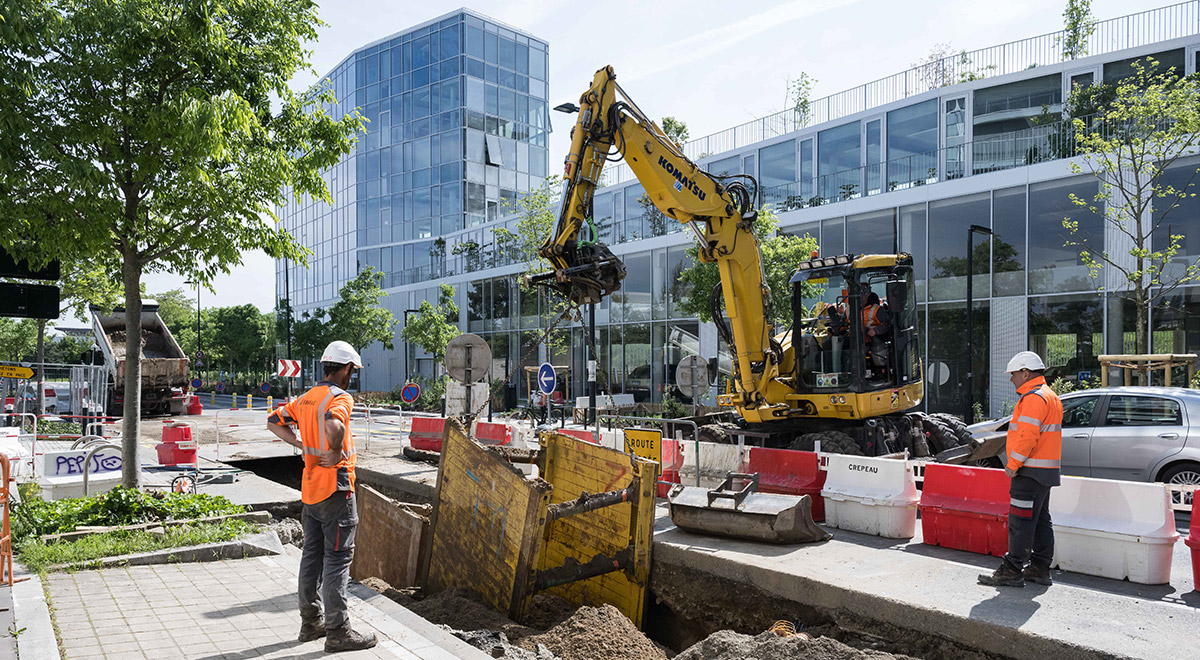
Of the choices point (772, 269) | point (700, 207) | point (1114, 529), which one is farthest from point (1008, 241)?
point (1114, 529)

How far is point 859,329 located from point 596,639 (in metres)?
6.18

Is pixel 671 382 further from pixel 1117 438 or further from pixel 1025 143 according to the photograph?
pixel 1117 438

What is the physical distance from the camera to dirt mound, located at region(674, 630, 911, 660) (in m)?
5.37

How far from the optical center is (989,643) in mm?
5496

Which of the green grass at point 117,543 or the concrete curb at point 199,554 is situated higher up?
the green grass at point 117,543

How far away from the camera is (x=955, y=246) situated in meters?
22.5

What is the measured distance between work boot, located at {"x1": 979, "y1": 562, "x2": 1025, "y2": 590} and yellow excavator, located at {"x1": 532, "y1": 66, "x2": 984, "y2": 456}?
391 cm

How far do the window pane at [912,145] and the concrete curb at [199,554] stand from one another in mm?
21629

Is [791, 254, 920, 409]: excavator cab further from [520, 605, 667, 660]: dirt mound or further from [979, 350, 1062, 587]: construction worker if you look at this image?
[520, 605, 667, 660]: dirt mound

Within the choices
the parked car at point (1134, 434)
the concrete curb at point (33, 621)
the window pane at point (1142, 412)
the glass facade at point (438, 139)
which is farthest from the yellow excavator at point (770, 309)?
the glass facade at point (438, 139)

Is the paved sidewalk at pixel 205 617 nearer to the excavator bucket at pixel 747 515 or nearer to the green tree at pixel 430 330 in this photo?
the excavator bucket at pixel 747 515

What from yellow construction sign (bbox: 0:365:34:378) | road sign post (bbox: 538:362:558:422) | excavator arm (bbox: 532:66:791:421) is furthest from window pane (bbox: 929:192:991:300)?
yellow construction sign (bbox: 0:365:34:378)

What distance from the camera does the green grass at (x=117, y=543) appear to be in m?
6.73

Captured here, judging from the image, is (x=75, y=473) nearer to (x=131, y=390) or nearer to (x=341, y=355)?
(x=131, y=390)
